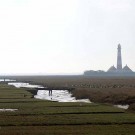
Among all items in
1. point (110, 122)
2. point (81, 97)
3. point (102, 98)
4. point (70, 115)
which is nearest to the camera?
point (110, 122)

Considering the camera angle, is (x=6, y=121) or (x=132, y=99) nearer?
(x=6, y=121)

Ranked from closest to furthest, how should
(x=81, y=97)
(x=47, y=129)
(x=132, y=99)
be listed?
(x=47, y=129), (x=132, y=99), (x=81, y=97)

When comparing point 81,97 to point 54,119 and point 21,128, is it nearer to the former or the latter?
point 54,119

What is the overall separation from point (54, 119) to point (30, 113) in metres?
4.86

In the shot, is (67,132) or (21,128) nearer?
(67,132)

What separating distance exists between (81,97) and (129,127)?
3887 centimetres

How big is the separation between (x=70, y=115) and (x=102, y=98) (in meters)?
24.1

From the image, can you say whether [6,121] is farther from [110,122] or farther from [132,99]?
[132,99]

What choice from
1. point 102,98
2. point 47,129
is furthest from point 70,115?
point 102,98

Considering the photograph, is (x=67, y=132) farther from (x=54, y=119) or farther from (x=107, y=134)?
(x=54, y=119)

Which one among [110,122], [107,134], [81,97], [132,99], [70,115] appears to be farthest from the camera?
[81,97]

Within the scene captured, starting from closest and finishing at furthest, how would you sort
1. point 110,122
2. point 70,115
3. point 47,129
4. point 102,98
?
point 47,129, point 110,122, point 70,115, point 102,98

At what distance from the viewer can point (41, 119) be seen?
32594 mm

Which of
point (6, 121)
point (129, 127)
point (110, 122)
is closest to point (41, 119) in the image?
point (6, 121)
